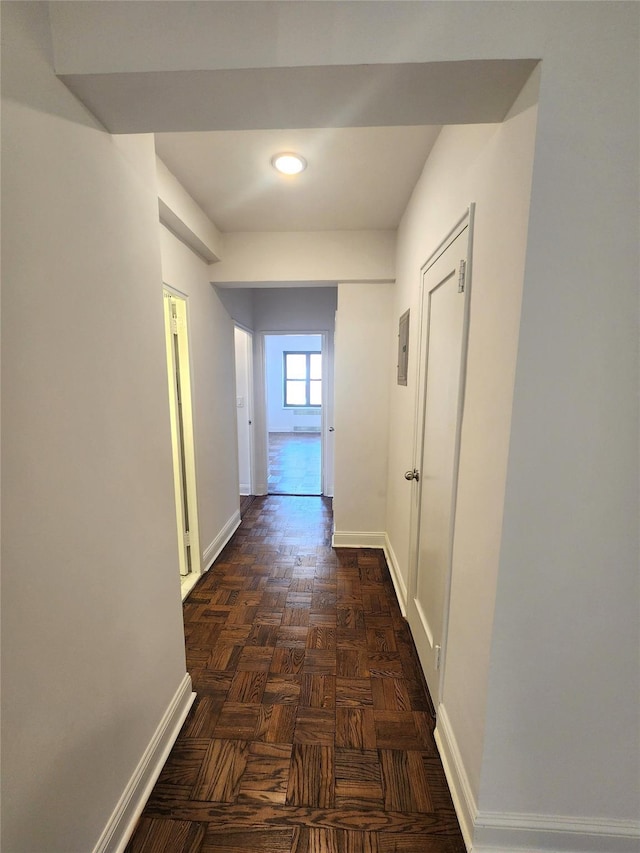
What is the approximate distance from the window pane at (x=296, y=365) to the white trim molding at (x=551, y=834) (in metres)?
7.92

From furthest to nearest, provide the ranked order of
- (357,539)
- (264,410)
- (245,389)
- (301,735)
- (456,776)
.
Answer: (264,410) < (245,389) < (357,539) < (301,735) < (456,776)

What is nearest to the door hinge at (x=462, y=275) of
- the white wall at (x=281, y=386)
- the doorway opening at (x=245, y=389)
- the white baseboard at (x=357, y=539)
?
the white baseboard at (x=357, y=539)

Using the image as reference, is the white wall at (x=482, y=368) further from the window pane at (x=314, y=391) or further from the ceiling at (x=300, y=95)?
the window pane at (x=314, y=391)

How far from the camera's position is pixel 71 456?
0.87m

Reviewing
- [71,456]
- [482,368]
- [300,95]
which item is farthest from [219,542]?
[300,95]

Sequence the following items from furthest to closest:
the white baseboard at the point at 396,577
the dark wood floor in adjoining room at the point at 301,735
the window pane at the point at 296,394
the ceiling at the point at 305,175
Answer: the window pane at the point at 296,394 < the white baseboard at the point at 396,577 < the ceiling at the point at 305,175 < the dark wood floor in adjoining room at the point at 301,735

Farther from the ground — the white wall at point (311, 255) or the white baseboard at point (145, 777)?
the white wall at point (311, 255)

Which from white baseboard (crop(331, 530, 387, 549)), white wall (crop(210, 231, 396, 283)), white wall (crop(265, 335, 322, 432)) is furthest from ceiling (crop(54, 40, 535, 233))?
white wall (crop(265, 335, 322, 432))

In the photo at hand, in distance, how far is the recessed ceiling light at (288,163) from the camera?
1.68 meters

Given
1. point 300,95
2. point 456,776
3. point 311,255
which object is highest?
point 311,255

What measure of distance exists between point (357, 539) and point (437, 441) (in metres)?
1.76

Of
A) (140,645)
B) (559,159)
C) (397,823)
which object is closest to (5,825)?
(140,645)

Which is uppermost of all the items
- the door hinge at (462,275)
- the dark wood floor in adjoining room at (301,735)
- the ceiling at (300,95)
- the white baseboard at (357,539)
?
the ceiling at (300,95)

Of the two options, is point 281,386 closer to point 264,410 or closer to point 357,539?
point 264,410
